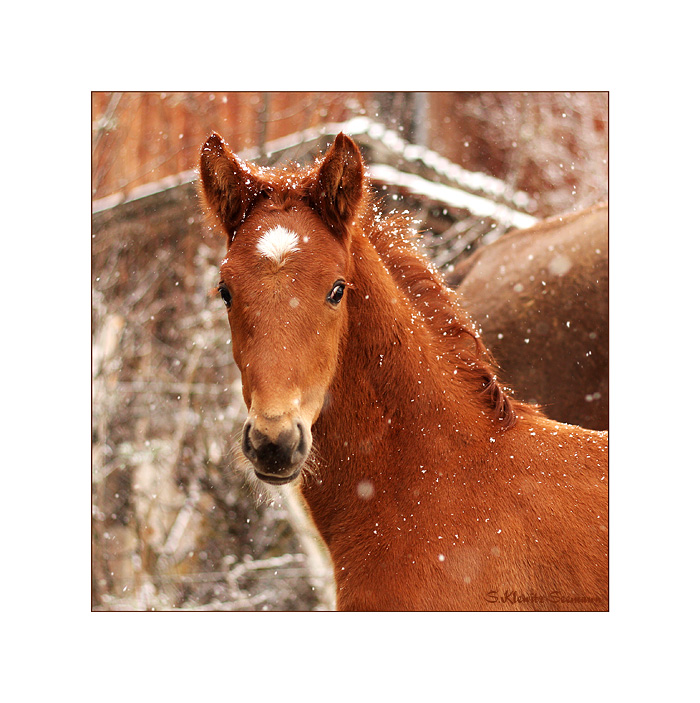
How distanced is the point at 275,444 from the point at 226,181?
3.10ft

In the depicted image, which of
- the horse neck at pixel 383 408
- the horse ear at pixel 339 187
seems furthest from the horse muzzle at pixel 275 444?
the horse ear at pixel 339 187

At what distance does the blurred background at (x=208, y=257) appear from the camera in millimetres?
2617

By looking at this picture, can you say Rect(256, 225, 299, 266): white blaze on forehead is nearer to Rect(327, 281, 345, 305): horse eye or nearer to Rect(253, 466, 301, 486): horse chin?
Rect(327, 281, 345, 305): horse eye

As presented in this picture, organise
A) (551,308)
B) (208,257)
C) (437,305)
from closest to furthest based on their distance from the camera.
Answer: (437,305) → (551,308) → (208,257)

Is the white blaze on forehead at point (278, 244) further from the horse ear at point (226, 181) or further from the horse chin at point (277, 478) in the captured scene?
the horse chin at point (277, 478)

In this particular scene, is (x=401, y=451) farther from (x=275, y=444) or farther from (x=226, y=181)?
(x=226, y=181)

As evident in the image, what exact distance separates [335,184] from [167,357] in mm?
2021

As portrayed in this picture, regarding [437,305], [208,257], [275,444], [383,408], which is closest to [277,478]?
[275,444]

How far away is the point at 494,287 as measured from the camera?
3459 mm

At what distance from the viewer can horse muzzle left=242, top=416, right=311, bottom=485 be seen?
1567mm

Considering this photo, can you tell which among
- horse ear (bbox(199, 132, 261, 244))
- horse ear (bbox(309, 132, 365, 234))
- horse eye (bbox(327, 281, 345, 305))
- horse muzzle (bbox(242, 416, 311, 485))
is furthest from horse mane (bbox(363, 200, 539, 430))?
horse muzzle (bbox(242, 416, 311, 485))

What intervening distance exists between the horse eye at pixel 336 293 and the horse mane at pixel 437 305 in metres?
0.35

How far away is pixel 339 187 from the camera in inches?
73.7
